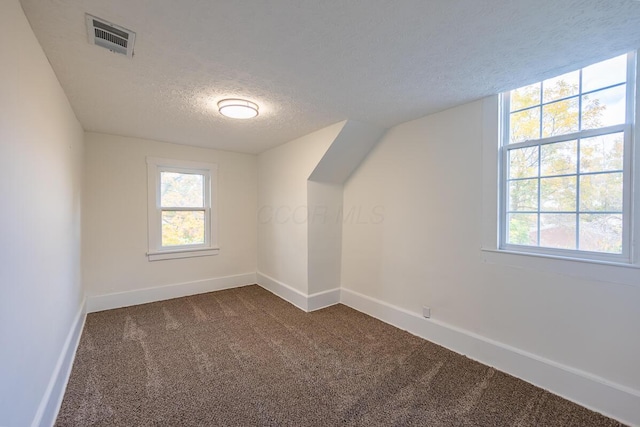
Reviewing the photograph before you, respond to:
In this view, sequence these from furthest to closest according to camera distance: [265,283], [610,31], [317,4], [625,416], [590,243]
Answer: [265,283] < [590,243] < [625,416] < [610,31] < [317,4]

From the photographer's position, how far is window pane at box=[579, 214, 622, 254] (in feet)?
5.88

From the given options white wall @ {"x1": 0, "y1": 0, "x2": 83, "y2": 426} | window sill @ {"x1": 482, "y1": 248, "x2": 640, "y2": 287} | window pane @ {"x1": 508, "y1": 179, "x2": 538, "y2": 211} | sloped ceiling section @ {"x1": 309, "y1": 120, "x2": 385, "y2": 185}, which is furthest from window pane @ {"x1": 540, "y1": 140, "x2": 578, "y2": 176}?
white wall @ {"x1": 0, "y1": 0, "x2": 83, "y2": 426}

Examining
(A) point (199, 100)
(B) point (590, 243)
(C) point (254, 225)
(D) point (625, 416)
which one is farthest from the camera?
(C) point (254, 225)

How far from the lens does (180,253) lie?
158 inches

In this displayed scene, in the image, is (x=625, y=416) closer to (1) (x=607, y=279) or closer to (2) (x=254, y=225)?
(1) (x=607, y=279)

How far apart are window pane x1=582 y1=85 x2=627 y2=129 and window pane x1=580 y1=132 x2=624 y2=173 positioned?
0.31ft

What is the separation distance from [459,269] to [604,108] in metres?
1.57

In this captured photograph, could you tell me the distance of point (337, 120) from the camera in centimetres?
295

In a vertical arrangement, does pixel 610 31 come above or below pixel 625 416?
above

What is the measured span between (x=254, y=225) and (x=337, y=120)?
2557mm

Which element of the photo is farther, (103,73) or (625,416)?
(103,73)

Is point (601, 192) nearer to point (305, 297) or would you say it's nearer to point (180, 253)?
point (305, 297)

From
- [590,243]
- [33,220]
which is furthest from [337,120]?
[33,220]

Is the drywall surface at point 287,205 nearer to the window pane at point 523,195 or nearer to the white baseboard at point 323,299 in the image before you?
the white baseboard at point 323,299
